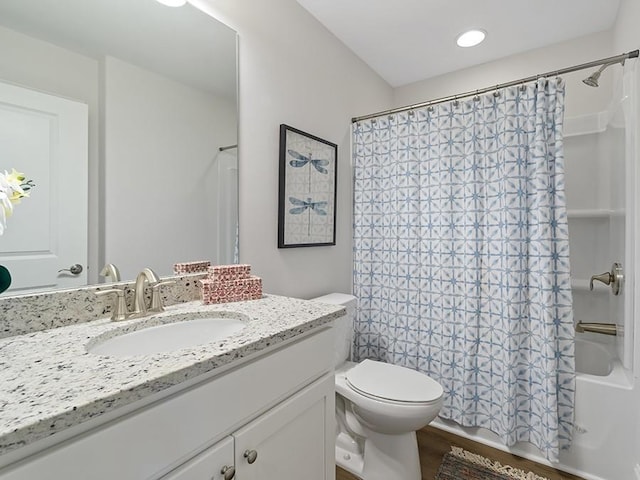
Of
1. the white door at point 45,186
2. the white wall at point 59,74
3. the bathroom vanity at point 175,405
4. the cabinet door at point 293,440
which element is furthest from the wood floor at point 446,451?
the white wall at point 59,74

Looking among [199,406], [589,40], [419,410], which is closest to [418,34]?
[589,40]

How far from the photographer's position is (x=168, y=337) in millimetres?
960

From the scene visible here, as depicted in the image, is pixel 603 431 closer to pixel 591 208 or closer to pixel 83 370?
pixel 591 208

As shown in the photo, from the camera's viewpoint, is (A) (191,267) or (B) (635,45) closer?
(A) (191,267)

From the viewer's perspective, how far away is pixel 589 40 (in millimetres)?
2010

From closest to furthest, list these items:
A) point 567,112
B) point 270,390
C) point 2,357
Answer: point 2,357
point 270,390
point 567,112

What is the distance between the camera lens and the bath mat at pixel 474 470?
149 centimetres

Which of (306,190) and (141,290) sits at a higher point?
(306,190)

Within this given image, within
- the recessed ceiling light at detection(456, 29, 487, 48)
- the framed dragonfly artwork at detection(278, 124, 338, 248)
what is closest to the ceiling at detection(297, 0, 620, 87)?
the recessed ceiling light at detection(456, 29, 487, 48)

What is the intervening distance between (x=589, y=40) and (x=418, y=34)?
1.11 meters

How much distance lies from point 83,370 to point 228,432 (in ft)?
1.07

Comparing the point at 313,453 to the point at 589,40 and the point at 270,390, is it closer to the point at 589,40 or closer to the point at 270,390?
the point at 270,390

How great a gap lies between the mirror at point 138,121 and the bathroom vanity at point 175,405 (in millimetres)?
293

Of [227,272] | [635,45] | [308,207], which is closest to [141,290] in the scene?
[227,272]
